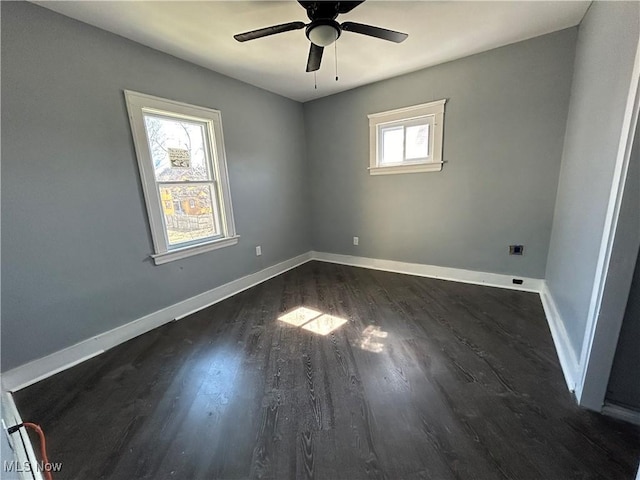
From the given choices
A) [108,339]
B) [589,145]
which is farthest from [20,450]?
[589,145]

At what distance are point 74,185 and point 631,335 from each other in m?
3.64

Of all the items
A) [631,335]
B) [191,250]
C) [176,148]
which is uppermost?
[176,148]

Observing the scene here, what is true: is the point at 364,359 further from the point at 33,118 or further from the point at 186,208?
the point at 33,118

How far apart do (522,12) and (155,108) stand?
323 cm

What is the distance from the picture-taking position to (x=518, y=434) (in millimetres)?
1327

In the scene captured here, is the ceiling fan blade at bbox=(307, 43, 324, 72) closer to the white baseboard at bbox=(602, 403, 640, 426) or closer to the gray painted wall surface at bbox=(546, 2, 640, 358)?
the gray painted wall surface at bbox=(546, 2, 640, 358)

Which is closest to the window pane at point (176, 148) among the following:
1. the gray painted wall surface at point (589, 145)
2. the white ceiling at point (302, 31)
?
the white ceiling at point (302, 31)

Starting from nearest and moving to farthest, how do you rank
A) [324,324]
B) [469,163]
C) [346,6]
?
[346,6]
[324,324]
[469,163]

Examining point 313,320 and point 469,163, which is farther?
point 469,163

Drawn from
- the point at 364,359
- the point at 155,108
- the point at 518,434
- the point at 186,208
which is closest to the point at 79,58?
the point at 155,108

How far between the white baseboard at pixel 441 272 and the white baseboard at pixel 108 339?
1.58 meters

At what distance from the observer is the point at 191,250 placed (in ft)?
9.14

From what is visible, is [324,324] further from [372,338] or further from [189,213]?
[189,213]

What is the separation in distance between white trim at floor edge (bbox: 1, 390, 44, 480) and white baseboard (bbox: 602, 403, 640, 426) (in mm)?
2594
